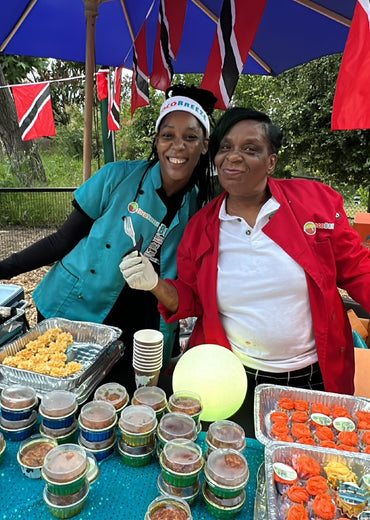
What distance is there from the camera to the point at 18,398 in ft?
4.24

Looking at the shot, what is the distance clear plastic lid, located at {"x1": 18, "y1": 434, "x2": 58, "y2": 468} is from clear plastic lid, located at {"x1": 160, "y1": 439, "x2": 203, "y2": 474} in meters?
0.38

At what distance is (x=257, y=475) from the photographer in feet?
3.92

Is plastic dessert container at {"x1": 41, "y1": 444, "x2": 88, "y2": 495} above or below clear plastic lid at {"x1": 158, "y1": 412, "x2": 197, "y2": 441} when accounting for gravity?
above

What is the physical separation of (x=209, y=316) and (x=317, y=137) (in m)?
9.37

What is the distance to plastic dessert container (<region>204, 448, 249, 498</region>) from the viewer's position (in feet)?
3.36

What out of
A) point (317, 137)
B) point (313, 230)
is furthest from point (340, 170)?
point (313, 230)

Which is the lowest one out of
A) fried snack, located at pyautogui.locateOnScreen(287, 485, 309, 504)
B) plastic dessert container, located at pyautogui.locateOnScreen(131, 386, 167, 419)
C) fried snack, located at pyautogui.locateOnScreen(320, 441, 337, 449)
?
fried snack, located at pyautogui.locateOnScreen(320, 441, 337, 449)

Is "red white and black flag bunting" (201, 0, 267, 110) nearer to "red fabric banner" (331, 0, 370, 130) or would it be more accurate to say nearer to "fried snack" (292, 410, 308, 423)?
"red fabric banner" (331, 0, 370, 130)

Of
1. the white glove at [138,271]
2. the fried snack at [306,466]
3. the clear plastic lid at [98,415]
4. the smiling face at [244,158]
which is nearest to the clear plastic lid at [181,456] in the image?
the clear plastic lid at [98,415]

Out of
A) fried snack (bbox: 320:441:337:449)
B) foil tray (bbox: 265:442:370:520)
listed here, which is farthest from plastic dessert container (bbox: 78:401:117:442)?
fried snack (bbox: 320:441:337:449)

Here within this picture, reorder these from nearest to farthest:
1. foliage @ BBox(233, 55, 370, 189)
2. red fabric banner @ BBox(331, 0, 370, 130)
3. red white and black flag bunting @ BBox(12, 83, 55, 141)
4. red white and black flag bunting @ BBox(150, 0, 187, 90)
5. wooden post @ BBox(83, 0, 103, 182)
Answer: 1. red fabric banner @ BBox(331, 0, 370, 130)
2. wooden post @ BBox(83, 0, 103, 182)
3. red white and black flag bunting @ BBox(150, 0, 187, 90)
4. red white and black flag bunting @ BBox(12, 83, 55, 141)
5. foliage @ BBox(233, 55, 370, 189)

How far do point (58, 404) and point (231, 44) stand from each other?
2309mm

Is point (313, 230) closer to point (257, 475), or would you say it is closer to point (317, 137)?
point (257, 475)

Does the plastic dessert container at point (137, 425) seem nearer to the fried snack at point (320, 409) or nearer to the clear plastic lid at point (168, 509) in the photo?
the clear plastic lid at point (168, 509)
